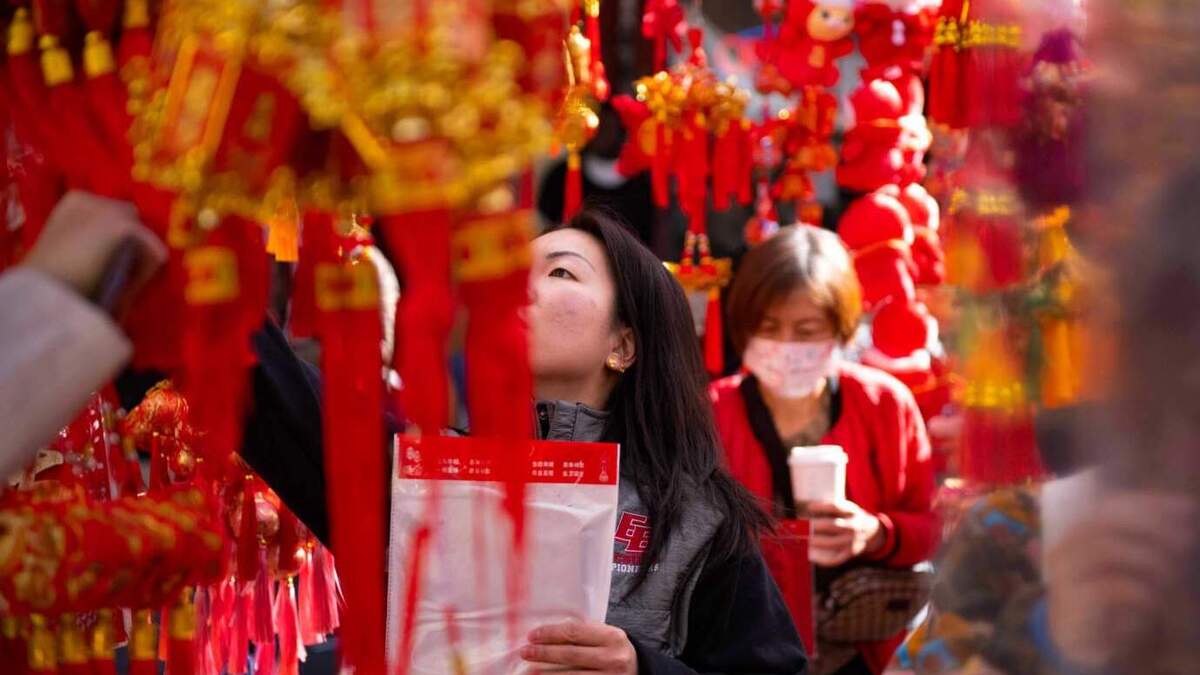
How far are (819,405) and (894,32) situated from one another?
0.81 m

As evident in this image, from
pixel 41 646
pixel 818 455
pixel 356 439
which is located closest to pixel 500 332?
pixel 356 439

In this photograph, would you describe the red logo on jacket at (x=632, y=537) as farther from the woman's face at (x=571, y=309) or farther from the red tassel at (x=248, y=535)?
the red tassel at (x=248, y=535)

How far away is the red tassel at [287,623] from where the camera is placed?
1.66 metres

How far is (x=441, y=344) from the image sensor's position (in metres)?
0.80

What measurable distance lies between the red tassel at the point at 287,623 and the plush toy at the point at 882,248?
165cm

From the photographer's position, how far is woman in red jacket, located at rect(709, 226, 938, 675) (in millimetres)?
2537

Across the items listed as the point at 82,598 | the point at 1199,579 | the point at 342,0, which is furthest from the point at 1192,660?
the point at 82,598

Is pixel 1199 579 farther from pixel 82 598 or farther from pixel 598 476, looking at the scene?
pixel 82 598

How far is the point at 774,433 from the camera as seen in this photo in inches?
101

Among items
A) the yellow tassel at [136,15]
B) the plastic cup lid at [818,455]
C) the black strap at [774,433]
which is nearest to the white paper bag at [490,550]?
the yellow tassel at [136,15]

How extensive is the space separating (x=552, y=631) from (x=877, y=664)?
149cm

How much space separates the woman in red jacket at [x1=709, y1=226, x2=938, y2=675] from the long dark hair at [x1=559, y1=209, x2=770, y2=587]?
94 centimetres

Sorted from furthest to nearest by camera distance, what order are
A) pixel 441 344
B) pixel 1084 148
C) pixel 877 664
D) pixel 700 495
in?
pixel 877 664
pixel 700 495
pixel 1084 148
pixel 441 344

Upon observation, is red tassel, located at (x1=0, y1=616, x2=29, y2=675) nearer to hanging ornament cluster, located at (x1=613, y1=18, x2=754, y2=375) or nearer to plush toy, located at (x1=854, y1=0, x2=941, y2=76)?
hanging ornament cluster, located at (x1=613, y1=18, x2=754, y2=375)
